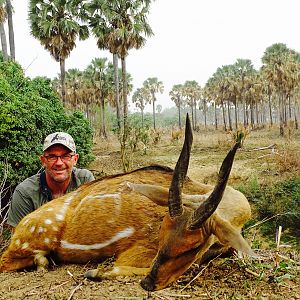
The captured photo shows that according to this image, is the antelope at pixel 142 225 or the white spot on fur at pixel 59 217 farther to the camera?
the white spot on fur at pixel 59 217

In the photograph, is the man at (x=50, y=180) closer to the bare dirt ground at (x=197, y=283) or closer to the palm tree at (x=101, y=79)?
the bare dirt ground at (x=197, y=283)

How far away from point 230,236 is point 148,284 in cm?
67

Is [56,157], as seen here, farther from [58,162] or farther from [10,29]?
[10,29]

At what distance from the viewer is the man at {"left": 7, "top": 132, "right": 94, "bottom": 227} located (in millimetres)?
5004

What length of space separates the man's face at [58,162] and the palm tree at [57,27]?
2500 cm

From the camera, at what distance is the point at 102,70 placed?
4947 cm

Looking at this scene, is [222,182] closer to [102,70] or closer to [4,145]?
[4,145]

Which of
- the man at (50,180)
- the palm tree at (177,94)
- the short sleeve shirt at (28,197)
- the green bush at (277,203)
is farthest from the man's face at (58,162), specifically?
the palm tree at (177,94)

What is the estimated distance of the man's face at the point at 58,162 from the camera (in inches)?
197

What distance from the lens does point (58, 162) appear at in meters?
4.99

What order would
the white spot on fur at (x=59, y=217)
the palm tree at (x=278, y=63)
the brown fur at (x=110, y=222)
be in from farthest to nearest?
the palm tree at (x=278, y=63) < the white spot on fur at (x=59, y=217) < the brown fur at (x=110, y=222)

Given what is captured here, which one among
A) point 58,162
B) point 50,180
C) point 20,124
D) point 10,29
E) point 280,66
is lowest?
point 50,180

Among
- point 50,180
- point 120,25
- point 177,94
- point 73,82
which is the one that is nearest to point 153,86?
point 177,94

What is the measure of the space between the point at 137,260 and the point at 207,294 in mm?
995
